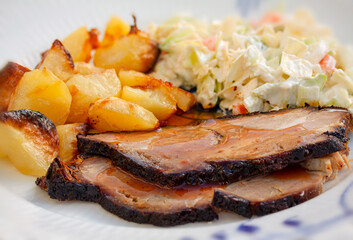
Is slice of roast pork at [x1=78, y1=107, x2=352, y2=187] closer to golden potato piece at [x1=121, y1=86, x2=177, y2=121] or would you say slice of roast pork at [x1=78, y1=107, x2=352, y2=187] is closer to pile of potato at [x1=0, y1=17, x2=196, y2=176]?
pile of potato at [x1=0, y1=17, x2=196, y2=176]

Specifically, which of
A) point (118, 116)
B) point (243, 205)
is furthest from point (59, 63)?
point (243, 205)

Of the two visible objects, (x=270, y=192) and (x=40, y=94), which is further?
(x=40, y=94)

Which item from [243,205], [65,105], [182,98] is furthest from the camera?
[182,98]

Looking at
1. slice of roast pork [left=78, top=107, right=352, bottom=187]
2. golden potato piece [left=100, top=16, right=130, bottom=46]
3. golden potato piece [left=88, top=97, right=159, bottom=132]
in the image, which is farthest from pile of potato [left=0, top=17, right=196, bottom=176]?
golden potato piece [left=100, top=16, right=130, bottom=46]

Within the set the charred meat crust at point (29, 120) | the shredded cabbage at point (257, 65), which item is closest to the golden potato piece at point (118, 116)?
the charred meat crust at point (29, 120)

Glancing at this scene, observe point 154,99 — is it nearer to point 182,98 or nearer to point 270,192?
point 182,98

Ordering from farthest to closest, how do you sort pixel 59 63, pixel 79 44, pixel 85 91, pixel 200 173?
1. pixel 79 44
2. pixel 59 63
3. pixel 85 91
4. pixel 200 173
